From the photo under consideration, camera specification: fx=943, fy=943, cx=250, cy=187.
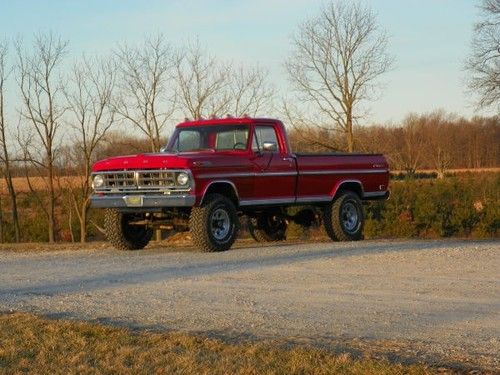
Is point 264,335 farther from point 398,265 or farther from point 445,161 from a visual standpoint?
point 445,161

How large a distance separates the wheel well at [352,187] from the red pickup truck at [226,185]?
0.08 ft

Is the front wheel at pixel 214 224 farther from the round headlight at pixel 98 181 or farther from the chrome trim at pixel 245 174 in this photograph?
the round headlight at pixel 98 181

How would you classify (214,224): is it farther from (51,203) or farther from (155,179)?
(51,203)

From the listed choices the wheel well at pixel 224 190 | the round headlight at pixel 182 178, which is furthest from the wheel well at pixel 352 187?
the round headlight at pixel 182 178

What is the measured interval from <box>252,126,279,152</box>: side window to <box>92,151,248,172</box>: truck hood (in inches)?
25.1

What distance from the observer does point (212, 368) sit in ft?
22.3

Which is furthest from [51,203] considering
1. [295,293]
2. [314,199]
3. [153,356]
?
[153,356]

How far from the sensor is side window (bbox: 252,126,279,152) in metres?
15.7

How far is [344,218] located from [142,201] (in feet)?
14.1

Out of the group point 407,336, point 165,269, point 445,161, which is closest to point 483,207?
point 165,269

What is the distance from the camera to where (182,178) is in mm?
14273

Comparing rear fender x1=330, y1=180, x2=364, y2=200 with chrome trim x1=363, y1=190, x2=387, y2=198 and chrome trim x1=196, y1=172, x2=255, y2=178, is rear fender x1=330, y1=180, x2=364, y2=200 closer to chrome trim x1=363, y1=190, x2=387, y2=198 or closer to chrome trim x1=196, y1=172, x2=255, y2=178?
chrome trim x1=363, y1=190, x2=387, y2=198

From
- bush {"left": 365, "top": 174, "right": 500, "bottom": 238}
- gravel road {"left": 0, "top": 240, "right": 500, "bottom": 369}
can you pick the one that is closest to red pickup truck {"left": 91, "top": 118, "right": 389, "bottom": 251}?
gravel road {"left": 0, "top": 240, "right": 500, "bottom": 369}

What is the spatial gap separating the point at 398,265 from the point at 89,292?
4.29 meters
